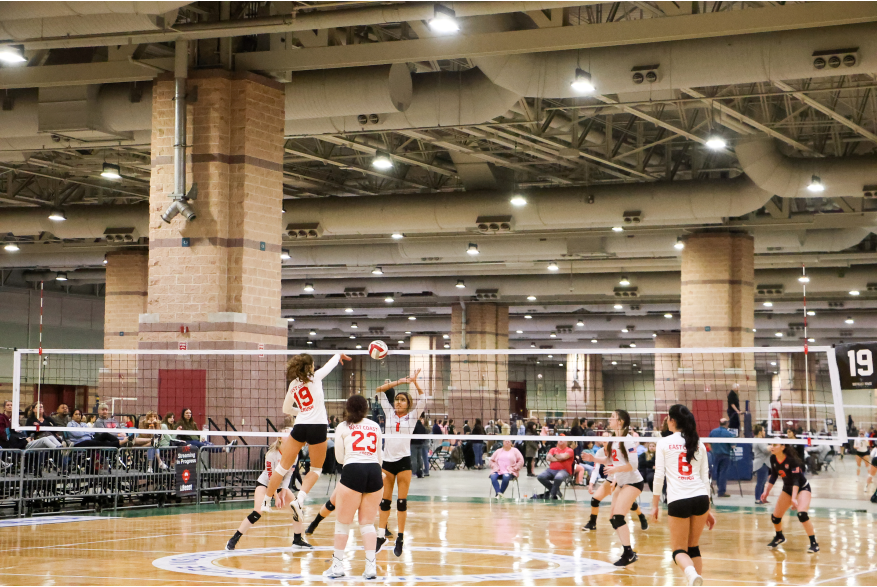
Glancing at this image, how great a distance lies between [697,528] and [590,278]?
2860cm

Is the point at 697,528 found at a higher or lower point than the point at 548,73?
lower

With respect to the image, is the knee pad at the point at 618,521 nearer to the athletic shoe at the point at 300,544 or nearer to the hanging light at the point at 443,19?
the athletic shoe at the point at 300,544

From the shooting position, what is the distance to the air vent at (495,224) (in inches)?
936

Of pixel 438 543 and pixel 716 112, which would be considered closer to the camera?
pixel 438 543

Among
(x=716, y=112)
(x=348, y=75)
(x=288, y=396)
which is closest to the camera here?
(x=288, y=396)

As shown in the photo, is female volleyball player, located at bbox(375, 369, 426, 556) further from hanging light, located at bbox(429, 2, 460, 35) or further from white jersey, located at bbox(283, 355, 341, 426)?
hanging light, located at bbox(429, 2, 460, 35)

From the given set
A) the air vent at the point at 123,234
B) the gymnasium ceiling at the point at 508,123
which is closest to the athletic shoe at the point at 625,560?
the gymnasium ceiling at the point at 508,123

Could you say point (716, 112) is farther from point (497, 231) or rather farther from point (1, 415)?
point (1, 415)

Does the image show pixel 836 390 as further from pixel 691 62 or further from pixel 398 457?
pixel 691 62

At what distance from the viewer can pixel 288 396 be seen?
10719mm

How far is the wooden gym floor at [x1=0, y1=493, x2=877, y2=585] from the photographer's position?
9.31 metres

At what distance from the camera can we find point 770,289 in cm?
3397

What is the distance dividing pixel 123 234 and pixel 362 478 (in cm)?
1979

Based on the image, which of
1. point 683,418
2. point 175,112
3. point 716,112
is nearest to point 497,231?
point 716,112
